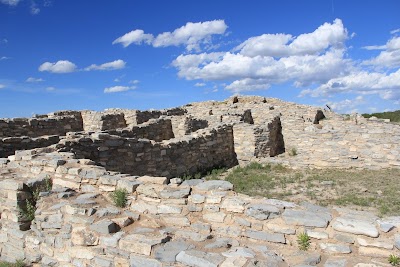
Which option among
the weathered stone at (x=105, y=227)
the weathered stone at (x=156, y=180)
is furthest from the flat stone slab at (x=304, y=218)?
the weathered stone at (x=105, y=227)

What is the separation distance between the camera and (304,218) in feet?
14.8

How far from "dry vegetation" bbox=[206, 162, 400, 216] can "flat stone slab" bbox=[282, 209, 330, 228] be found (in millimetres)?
4331

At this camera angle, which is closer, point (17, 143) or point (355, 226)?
point (355, 226)

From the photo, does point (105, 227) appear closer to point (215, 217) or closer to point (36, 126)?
point (215, 217)

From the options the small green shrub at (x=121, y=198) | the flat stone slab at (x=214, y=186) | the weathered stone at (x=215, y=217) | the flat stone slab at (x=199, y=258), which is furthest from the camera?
the small green shrub at (x=121, y=198)

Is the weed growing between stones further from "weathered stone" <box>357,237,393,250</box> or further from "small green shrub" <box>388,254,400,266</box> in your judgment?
"small green shrub" <box>388,254,400,266</box>

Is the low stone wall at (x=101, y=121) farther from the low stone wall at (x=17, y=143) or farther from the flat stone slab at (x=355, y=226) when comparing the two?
the flat stone slab at (x=355, y=226)

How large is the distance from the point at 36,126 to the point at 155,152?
595 centimetres

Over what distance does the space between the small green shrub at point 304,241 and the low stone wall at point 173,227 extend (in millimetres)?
50

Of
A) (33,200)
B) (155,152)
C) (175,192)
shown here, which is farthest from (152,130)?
(175,192)

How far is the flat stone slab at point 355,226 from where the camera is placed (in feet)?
13.5

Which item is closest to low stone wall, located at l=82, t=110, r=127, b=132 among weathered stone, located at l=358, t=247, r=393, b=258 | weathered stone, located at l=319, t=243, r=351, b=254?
weathered stone, located at l=319, t=243, r=351, b=254

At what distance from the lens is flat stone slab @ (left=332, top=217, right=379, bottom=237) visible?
4117 millimetres

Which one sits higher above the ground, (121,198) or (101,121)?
(101,121)
